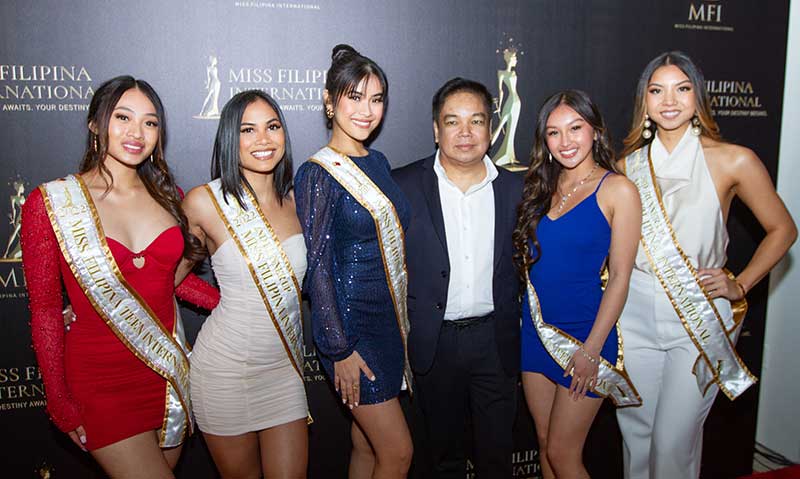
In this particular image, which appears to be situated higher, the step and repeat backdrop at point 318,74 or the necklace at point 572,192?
the step and repeat backdrop at point 318,74

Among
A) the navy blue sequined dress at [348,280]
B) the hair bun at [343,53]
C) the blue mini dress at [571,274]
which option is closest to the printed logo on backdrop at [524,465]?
the blue mini dress at [571,274]

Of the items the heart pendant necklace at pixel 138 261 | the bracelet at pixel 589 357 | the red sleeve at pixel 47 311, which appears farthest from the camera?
the bracelet at pixel 589 357

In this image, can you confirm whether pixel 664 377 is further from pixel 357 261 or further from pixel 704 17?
pixel 704 17

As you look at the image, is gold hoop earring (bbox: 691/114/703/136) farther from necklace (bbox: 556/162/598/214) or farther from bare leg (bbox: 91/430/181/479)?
bare leg (bbox: 91/430/181/479)

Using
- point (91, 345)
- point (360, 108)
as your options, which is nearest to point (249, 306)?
point (91, 345)

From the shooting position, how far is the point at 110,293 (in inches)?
70.6

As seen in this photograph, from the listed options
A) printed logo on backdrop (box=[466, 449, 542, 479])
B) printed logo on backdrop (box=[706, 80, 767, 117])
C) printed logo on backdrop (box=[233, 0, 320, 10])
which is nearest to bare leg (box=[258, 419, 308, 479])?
printed logo on backdrop (box=[466, 449, 542, 479])

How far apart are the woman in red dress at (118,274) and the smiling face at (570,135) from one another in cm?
124

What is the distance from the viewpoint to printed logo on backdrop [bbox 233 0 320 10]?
238 cm

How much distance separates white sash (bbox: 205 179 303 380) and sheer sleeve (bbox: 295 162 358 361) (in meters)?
0.12

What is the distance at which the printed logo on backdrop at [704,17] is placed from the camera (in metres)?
2.79

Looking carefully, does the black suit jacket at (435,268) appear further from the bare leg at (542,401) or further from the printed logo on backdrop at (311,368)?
the printed logo on backdrop at (311,368)

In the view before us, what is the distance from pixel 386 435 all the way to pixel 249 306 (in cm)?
59

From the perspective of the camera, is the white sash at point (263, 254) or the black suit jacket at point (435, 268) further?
the black suit jacket at point (435, 268)
